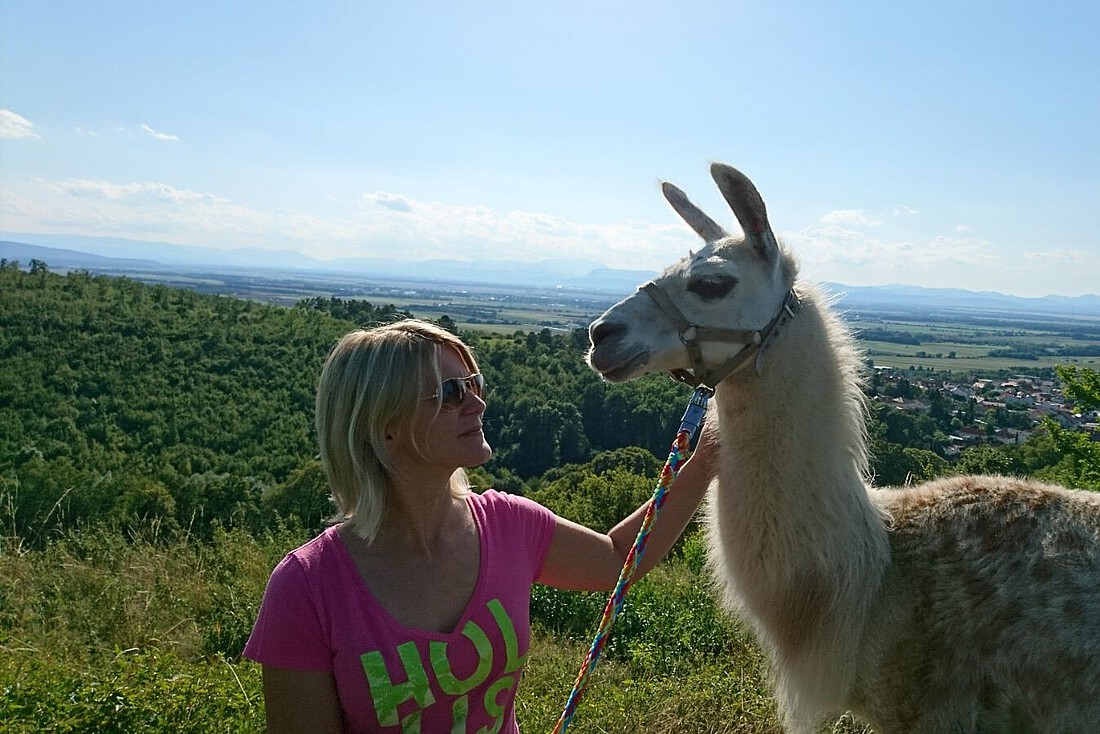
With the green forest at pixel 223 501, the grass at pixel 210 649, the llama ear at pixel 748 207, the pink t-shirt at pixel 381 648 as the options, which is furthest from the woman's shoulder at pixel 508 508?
the grass at pixel 210 649

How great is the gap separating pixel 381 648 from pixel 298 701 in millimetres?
190

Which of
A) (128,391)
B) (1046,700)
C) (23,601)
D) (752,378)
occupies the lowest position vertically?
(128,391)

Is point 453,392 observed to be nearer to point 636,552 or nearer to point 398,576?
point 398,576

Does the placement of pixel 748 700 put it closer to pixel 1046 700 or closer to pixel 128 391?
pixel 1046 700

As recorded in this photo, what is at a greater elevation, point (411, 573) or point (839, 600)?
point (411, 573)

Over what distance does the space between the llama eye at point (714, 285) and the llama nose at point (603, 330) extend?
0.26 metres

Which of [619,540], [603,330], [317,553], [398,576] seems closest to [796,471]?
[619,540]

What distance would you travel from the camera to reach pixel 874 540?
2014 millimetres

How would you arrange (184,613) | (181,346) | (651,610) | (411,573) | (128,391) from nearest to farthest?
(411,573) → (184,613) → (651,610) → (128,391) → (181,346)

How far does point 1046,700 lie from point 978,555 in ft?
1.17

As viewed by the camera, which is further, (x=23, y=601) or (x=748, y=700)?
(x=23, y=601)

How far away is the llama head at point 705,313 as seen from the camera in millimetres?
2049

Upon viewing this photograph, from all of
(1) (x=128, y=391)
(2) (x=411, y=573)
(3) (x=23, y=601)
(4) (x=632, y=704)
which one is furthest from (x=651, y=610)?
(1) (x=128, y=391)

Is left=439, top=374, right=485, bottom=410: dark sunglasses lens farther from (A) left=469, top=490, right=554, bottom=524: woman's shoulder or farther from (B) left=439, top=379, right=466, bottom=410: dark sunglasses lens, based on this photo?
(A) left=469, top=490, right=554, bottom=524: woman's shoulder
